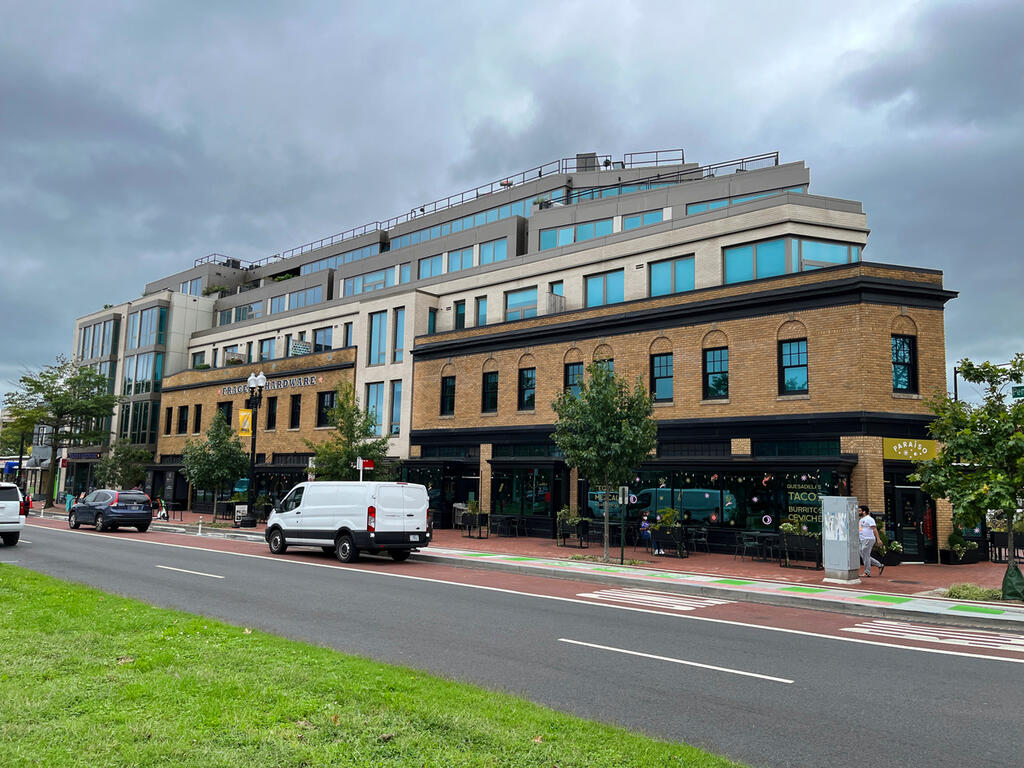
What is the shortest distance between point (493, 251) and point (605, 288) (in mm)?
12070

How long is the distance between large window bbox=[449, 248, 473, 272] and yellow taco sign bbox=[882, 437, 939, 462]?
27013mm

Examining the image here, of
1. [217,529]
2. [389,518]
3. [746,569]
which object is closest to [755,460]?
[746,569]

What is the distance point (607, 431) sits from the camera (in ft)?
69.4

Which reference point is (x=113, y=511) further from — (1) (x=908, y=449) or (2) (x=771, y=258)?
(1) (x=908, y=449)

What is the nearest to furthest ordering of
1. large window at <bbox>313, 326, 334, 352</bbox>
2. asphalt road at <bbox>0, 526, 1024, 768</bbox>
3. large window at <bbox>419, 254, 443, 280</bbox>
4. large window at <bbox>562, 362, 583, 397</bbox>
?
asphalt road at <bbox>0, 526, 1024, 768</bbox>
large window at <bbox>562, 362, 583, 397</bbox>
large window at <bbox>313, 326, 334, 352</bbox>
large window at <bbox>419, 254, 443, 280</bbox>

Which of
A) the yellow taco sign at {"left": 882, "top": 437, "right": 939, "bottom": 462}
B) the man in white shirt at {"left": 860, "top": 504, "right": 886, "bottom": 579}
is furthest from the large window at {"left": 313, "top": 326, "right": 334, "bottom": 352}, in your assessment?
the man in white shirt at {"left": 860, "top": 504, "right": 886, "bottom": 579}

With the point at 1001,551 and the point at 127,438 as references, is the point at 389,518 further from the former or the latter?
the point at 127,438

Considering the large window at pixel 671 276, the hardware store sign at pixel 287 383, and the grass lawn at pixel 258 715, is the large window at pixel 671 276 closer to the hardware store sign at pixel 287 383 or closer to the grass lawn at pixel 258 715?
the hardware store sign at pixel 287 383

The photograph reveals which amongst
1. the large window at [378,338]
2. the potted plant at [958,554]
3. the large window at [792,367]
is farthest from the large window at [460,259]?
the potted plant at [958,554]

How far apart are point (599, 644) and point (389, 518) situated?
11277 millimetres

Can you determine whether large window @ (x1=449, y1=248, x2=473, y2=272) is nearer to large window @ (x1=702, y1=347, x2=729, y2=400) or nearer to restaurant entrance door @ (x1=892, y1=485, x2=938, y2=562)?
large window @ (x1=702, y1=347, x2=729, y2=400)

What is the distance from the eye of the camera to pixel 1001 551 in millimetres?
24812

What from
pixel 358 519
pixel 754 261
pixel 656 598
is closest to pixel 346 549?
pixel 358 519

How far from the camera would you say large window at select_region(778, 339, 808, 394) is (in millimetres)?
24016
